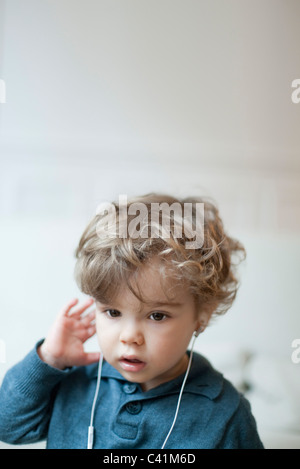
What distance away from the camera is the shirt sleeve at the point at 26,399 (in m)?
0.69

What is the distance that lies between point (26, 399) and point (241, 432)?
340 millimetres

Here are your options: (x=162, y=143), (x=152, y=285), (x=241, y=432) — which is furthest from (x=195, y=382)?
(x=162, y=143)

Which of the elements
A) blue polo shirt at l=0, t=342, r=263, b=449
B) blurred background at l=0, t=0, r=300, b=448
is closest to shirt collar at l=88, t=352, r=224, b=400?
blue polo shirt at l=0, t=342, r=263, b=449

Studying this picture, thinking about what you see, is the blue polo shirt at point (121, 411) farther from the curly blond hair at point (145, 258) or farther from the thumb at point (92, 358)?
the curly blond hair at point (145, 258)

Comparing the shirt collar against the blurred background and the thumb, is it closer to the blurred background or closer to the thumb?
the thumb

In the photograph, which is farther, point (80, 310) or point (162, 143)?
point (162, 143)

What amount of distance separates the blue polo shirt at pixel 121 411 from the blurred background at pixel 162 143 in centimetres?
26

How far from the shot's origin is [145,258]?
595 mm

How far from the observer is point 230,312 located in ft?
3.61

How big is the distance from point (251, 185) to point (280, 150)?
0.38 feet

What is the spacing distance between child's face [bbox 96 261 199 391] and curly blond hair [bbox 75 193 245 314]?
0.05 ft

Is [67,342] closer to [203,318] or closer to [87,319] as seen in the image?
[87,319]

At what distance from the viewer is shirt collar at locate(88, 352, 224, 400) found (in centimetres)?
68
